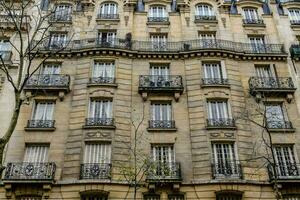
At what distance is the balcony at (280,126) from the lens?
70.3 feet

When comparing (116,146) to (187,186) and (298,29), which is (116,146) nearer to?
(187,186)

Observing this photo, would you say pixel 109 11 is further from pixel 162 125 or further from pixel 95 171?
pixel 95 171

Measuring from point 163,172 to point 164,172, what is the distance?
0.08 m

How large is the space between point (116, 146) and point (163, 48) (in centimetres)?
851

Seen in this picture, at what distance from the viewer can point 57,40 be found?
2550cm

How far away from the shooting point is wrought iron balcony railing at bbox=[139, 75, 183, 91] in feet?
73.2

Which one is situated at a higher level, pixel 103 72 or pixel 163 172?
pixel 103 72

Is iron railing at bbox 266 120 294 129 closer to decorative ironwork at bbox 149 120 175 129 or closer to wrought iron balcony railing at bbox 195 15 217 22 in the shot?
decorative ironwork at bbox 149 120 175 129

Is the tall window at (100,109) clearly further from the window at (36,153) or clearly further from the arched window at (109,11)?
the arched window at (109,11)

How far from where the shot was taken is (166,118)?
2194 centimetres

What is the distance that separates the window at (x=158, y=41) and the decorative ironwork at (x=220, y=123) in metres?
6.77

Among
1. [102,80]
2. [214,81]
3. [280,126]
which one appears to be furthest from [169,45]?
[280,126]

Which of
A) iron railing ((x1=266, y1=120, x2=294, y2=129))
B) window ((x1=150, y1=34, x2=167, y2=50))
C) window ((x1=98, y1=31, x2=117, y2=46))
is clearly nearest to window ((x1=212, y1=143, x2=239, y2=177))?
iron railing ((x1=266, y1=120, x2=294, y2=129))

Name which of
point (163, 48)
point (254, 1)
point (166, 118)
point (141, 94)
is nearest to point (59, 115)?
point (141, 94)
